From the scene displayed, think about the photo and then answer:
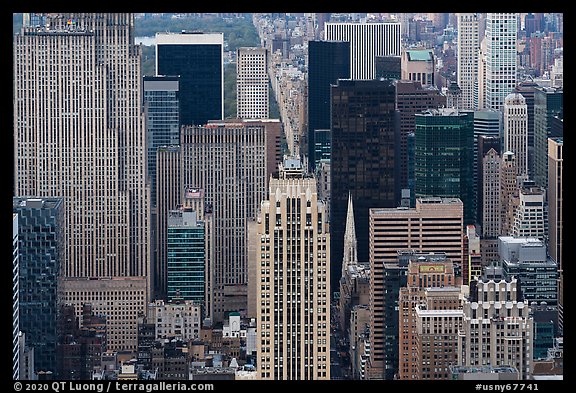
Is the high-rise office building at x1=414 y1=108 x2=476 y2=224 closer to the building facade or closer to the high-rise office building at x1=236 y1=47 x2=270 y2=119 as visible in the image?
the building facade

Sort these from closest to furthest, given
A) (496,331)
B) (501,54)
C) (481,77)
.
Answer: (496,331) → (481,77) → (501,54)

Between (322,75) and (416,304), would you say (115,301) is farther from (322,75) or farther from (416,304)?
(322,75)

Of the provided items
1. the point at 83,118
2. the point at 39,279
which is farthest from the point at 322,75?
the point at 39,279

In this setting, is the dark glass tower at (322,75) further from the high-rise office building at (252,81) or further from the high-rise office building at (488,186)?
the high-rise office building at (488,186)

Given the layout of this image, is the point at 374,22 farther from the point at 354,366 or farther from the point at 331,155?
the point at 354,366

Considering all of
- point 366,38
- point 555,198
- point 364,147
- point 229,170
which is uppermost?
point 366,38

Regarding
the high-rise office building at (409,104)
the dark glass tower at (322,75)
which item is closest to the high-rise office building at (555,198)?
the high-rise office building at (409,104)
